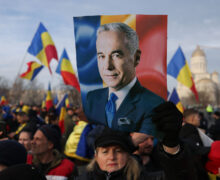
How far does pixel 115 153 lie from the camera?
2523mm

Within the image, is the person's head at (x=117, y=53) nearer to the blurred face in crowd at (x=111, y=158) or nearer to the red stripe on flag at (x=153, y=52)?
the red stripe on flag at (x=153, y=52)

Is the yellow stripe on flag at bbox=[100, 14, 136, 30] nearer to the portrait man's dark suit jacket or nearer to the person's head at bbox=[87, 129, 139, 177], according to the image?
the portrait man's dark suit jacket

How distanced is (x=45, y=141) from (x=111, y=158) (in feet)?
4.94

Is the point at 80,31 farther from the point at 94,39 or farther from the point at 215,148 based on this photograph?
the point at 215,148

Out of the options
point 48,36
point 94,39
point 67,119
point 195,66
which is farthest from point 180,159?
point 195,66

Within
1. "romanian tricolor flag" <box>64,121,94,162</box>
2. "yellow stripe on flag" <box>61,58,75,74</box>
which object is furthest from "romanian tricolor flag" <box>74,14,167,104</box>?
"yellow stripe on flag" <box>61,58,75,74</box>

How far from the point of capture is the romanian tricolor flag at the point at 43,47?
8.25 metres

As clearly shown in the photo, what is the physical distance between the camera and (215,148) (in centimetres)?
272

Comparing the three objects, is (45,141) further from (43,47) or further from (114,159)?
(43,47)

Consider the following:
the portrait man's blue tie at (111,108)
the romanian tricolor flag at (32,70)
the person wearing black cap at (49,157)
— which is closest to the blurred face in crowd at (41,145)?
the person wearing black cap at (49,157)

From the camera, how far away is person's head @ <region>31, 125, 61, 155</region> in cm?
365

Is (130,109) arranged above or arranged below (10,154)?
above

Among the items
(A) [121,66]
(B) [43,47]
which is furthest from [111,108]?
(B) [43,47]

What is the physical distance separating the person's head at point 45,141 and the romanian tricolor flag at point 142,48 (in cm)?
174
